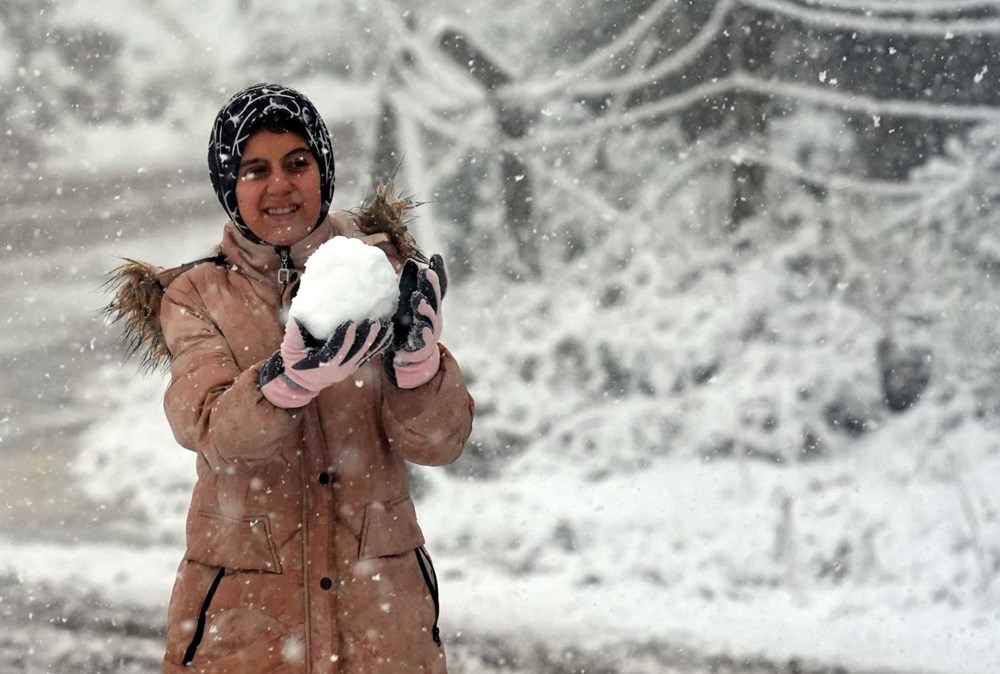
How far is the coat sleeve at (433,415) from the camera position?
168 cm

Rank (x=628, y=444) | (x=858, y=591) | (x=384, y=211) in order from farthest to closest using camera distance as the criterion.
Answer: (x=628, y=444)
(x=858, y=591)
(x=384, y=211)

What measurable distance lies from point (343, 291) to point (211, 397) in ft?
1.05

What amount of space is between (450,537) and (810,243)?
1.72 meters

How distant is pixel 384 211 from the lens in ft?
6.47

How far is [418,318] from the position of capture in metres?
1.58

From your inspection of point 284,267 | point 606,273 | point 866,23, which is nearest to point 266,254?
point 284,267

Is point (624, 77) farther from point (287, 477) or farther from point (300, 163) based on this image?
point (287, 477)

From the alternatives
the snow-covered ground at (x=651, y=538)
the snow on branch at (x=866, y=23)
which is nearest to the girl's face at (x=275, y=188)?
the snow-covered ground at (x=651, y=538)

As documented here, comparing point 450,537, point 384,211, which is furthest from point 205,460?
point 450,537

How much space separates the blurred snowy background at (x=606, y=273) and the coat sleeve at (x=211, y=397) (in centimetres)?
237

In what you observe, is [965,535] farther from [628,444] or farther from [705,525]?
[628,444]

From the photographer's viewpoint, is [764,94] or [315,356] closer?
[315,356]

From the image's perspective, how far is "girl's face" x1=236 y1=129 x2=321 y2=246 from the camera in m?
1.80

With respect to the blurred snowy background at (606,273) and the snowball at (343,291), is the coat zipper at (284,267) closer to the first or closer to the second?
the snowball at (343,291)
